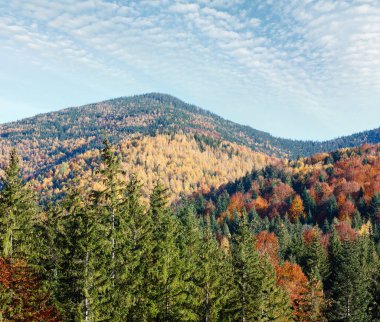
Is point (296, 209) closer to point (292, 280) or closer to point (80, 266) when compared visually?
point (292, 280)

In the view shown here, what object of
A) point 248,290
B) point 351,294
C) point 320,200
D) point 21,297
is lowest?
point 351,294

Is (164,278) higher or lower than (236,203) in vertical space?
lower

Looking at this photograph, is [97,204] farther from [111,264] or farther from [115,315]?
[115,315]

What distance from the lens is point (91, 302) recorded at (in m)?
24.7

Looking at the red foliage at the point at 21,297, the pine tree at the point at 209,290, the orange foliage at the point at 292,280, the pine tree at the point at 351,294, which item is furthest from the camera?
the orange foliage at the point at 292,280

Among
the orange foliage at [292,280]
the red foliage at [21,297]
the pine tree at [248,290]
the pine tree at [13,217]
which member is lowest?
the orange foliage at [292,280]

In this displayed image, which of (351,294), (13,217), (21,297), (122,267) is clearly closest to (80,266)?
(122,267)

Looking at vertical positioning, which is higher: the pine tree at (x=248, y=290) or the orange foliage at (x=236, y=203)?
the orange foliage at (x=236, y=203)

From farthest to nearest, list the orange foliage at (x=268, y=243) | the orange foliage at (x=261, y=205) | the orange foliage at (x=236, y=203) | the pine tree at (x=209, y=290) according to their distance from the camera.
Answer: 1. the orange foliage at (x=236, y=203)
2. the orange foliage at (x=261, y=205)
3. the orange foliage at (x=268, y=243)
4. the pine tree at (x=209, y=290)

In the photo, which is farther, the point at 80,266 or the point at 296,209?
the point at 296,209

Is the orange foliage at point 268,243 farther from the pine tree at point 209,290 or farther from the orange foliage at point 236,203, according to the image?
the pine tree at point 209,290

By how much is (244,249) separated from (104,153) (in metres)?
20.2

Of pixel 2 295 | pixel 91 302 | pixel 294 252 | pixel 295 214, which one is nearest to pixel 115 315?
pixel 91 302

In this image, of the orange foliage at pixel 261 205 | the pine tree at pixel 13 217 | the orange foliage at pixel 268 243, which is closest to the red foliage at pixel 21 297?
the pine tree at pixel 13 217
